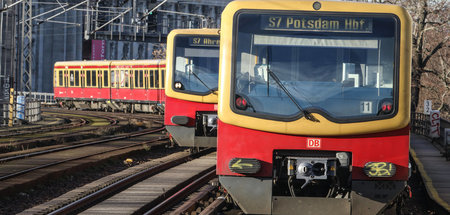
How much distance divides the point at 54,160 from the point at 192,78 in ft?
11.4

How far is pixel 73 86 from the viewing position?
44438mm

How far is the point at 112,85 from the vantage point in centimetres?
4088

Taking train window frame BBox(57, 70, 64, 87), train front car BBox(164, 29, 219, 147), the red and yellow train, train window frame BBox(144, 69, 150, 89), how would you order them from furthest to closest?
train window frame BBox(57, 70, 64, 87)
train window frame BBox(144, 69, 150, 89)
the red and yellow train
train front car BBox(164, 29, 219, 147)

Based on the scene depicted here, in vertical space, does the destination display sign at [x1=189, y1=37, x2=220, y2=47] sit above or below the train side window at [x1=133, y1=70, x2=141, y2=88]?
above

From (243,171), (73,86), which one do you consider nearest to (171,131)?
(243,171)

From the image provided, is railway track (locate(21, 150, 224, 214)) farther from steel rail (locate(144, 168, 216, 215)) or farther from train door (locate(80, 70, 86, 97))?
train door (locate(80, 70, 86, 97))

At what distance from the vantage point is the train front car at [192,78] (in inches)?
588

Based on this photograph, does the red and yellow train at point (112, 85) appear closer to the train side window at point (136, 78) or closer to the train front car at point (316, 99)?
the train side window at point (136, 78)

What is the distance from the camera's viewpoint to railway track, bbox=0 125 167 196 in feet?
40.0

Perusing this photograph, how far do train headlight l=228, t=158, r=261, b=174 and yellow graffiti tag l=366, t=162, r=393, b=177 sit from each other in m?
1.15

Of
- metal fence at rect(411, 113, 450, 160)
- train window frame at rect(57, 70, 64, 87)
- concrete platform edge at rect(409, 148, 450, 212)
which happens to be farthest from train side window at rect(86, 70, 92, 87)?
concrete platform edge at rect(409, 148, 450, 212)

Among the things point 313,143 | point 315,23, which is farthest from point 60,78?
point 313,143

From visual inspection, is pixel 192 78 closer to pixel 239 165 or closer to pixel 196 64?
pixel 196 64

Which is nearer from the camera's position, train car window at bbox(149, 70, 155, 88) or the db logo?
the db logo
